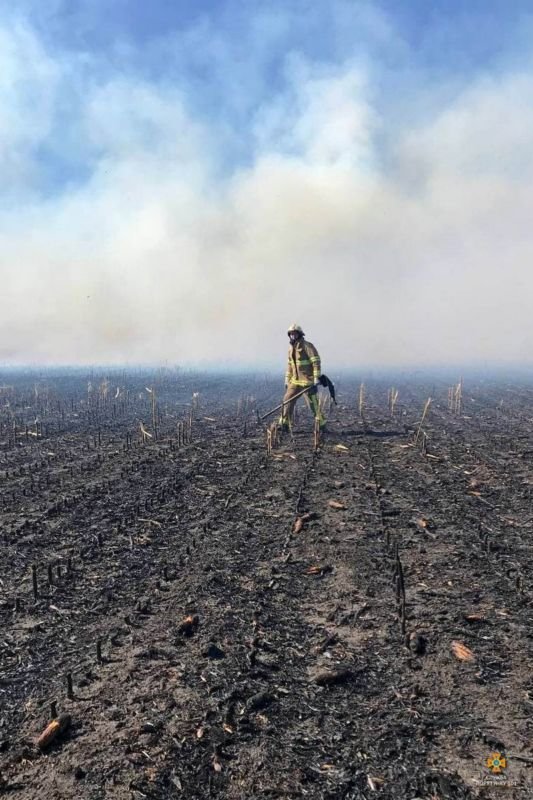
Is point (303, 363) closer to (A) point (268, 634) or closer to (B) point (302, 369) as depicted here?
(B) point (302, 369)

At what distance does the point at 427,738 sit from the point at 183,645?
2.18 meters

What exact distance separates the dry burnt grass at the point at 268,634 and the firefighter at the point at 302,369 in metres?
4.30

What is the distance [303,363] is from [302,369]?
0.63 ft

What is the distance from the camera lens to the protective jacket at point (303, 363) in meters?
Result: 14.9

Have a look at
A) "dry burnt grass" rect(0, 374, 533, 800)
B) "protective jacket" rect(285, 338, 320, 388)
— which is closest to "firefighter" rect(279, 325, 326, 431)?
"protective jacket" rect(285, 338, 320, 388)

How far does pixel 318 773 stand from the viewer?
9.91ft

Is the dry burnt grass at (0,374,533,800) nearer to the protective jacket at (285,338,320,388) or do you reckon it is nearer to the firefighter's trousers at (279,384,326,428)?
the firefighter's trousers at (279,384,326,428)

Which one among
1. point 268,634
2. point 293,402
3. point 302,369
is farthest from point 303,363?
point 268,634

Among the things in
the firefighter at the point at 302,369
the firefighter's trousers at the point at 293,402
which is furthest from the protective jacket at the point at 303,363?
the firefighter's trousers at the point at 293,402

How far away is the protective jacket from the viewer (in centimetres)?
1494

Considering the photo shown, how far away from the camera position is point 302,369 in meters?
15.2

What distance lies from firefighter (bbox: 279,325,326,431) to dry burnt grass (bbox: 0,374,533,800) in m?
4.30

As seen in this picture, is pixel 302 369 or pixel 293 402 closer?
pixel 302 369

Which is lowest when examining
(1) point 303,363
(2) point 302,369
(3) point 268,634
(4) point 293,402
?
(3) point 268,634
